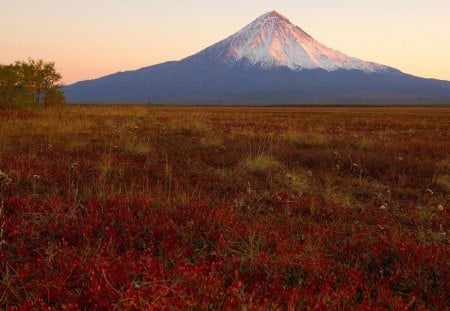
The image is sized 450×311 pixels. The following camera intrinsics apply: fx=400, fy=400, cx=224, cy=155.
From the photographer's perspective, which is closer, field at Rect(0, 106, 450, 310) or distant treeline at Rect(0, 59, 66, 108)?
field at Rect(0, 106, 450, 310)

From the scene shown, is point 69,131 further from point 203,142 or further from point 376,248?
point 376,248

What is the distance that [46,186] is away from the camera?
259 inches

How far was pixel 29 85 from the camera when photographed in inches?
1015

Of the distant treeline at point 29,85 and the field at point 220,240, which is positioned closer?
the field at point 220,240

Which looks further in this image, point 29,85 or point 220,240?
point 29,85

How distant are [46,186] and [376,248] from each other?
5117mm

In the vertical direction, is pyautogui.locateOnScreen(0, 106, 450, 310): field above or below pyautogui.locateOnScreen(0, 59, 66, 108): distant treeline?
below

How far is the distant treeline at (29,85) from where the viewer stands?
23.6 meters

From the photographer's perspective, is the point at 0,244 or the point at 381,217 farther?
the point at 381,217

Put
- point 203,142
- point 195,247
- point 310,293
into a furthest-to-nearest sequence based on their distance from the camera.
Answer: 1. point 203,142
2. point 195,247
3. point 310,293

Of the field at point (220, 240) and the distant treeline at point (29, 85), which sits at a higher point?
the distant treeline at point (29, 85)

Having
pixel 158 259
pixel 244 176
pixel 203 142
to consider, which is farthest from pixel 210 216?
pixel 203 142

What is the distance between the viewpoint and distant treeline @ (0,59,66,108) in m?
23.6

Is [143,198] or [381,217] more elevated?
[143,198]
